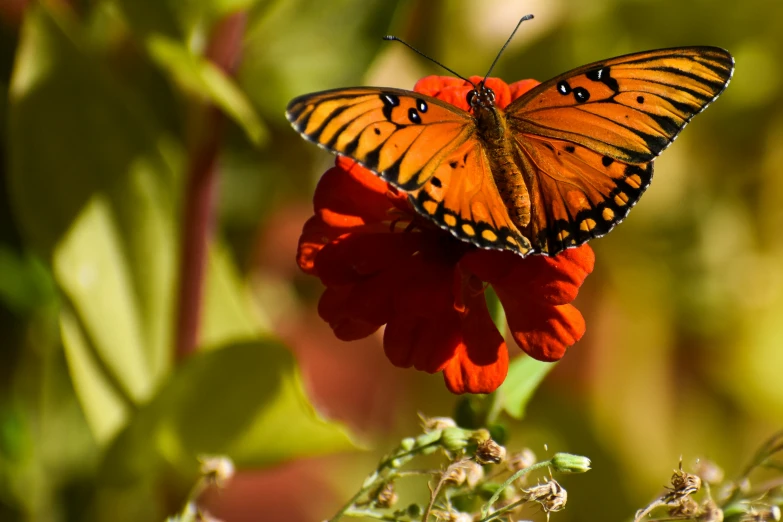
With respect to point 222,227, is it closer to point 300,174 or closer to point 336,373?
point 300,174

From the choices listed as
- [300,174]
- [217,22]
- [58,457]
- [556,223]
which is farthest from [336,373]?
[556,223]

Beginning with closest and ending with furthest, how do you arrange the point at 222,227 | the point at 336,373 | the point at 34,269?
the point at 34,269 < the point at 222,227 < the point at 336,373

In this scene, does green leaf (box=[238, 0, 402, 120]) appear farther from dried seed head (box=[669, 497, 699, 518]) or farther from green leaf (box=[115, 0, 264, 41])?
dried seed head (box=[669, 497, 699, 518])

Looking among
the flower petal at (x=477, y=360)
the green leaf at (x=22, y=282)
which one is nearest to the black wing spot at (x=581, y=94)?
the flower petal at (x=477, y=360)

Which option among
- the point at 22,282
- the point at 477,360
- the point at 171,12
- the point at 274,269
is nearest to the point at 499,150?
the point at 477,360

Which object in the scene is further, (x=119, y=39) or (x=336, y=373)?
(x=336, y=373)

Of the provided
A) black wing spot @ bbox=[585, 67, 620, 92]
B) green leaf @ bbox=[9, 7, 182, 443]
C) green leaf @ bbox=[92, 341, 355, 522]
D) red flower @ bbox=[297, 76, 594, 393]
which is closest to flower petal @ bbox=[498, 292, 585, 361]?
red flower @ bbox=[297, 76, 594, 393]

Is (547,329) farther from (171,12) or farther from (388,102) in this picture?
(171,12)
